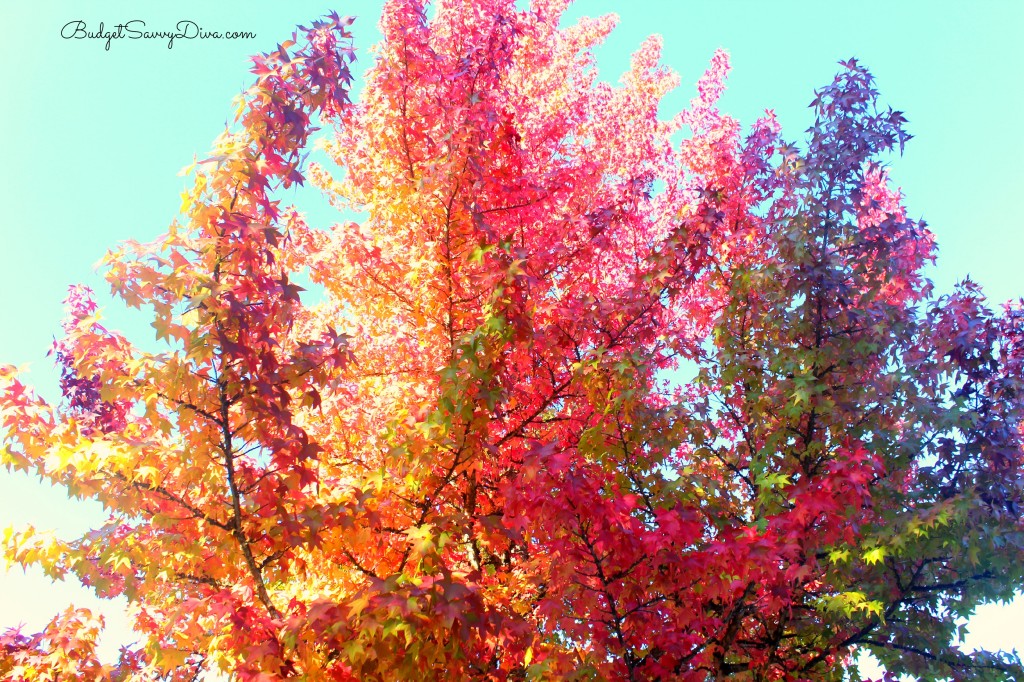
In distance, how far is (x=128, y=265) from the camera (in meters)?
5.36

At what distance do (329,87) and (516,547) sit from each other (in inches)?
221

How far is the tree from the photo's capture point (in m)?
5.35

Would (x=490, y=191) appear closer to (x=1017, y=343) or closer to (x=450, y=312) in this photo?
(x=450, y=312)

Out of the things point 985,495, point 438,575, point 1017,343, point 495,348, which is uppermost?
point 1017,343

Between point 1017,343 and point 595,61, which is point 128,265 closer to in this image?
point 1017,343

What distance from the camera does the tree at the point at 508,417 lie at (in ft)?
17.5

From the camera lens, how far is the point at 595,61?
14.7m

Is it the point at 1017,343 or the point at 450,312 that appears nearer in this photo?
the point at 450,312

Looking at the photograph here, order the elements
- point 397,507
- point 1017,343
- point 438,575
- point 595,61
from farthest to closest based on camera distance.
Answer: point 595,61 → point 1017,343 → point 397,507 → point 438,575

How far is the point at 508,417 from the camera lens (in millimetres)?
8141

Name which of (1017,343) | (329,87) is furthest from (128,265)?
(1017,343)

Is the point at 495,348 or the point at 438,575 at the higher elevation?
the point at 495,348

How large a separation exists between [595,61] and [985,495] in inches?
419

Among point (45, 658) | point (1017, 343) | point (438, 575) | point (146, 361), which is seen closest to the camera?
point (438, 575)
